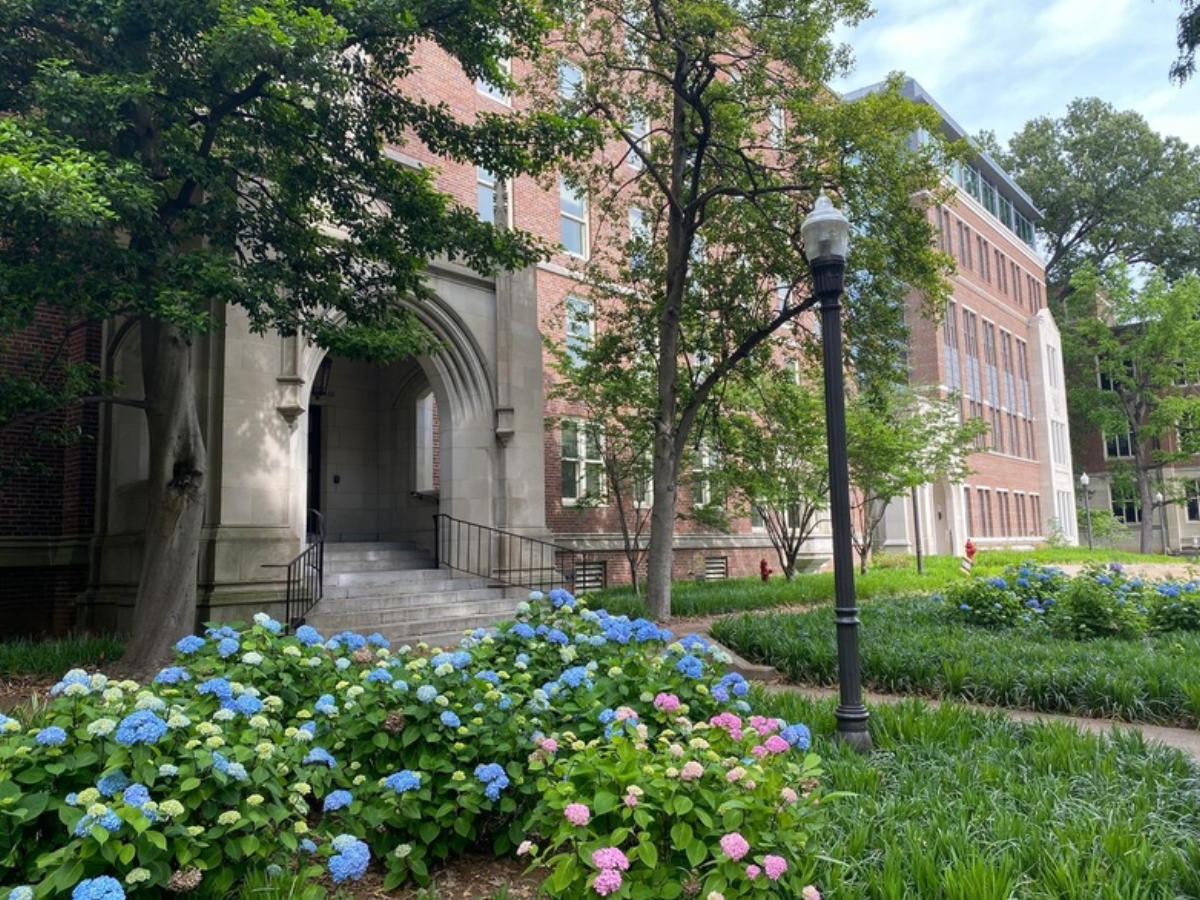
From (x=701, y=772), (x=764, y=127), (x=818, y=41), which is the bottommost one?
(x=701, y=772)

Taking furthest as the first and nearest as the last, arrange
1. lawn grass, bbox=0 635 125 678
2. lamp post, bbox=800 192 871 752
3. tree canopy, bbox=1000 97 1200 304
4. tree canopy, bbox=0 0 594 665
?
tree canopy, bbox=1000 97 1200 304 → lawn grass, bbox=0 635 125 678 → tree canopy, bbox=0 0 594 665 → lamp post, bbox=800 192 871 752

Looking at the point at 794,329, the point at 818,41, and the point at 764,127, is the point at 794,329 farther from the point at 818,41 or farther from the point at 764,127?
the point at 764,127

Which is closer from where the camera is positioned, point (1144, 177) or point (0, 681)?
point (0, 681)

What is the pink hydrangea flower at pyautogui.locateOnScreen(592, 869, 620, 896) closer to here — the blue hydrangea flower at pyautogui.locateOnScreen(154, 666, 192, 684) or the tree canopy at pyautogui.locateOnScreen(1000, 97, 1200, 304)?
the blue hydrangea flower at pyautogui.locateOnScreen(154, 666, 192, 684)

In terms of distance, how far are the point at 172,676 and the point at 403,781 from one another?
1.35 metres

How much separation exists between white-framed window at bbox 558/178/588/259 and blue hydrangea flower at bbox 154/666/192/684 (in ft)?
54.6

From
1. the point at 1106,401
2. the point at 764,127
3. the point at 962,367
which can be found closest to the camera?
the point at 764,127

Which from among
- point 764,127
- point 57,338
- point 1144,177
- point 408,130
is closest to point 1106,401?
point 1144,177

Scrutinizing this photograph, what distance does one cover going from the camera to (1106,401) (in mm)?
49250

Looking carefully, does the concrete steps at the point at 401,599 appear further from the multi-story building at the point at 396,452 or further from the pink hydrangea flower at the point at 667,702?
the pink hydrangea flower at the point at 667,702

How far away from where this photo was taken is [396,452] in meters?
16.5

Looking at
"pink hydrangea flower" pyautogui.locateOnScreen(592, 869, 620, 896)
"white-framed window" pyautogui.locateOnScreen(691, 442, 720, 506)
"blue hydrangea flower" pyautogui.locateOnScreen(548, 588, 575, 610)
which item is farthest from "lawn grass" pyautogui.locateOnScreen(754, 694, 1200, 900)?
"white-framed window" pyautogui.locateOnScreen(691, 442, 720, 506)

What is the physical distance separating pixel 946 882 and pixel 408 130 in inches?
595

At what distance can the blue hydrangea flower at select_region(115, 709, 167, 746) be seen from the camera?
2.85 meters
